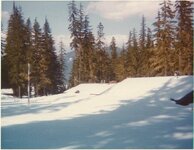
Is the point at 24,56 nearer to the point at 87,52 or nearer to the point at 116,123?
the point at 87,52

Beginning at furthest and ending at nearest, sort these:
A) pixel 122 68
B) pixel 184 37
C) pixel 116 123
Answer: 1. pixel 122 68
2. pixel 184 37
3. pixel 116 123

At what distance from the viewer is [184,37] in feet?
158

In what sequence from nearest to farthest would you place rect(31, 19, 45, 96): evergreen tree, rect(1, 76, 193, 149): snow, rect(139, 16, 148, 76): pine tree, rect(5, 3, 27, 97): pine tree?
rect(1, 76, 193, 149): snow → rect(5, 3, 27, 97): pine tree → rect(31, 19, 45, 96): evergreen tree → rect(139, 16, 148, 76): pine tree

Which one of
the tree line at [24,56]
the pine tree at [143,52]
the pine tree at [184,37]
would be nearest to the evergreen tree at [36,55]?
the tree line at [24,56]

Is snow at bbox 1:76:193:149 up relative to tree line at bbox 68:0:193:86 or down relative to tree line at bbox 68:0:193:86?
down

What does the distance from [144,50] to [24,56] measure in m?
22.7

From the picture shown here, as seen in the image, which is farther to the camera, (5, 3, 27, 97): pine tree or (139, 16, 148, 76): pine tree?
(139, 16, 148, 76): pine tree

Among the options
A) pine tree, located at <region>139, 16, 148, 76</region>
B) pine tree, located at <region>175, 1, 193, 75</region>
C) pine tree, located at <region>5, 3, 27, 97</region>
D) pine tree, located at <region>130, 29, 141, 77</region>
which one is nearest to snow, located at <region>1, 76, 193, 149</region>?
pine tree, located at <region>175, 1, 193, 75</region>

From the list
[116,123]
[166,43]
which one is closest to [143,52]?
[166,43]

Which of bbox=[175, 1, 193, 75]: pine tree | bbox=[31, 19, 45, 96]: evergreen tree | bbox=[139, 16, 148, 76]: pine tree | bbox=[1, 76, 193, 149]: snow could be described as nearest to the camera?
bbox=[1, 76, 193, 149]: snow

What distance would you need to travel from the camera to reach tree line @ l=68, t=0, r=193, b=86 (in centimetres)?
4891

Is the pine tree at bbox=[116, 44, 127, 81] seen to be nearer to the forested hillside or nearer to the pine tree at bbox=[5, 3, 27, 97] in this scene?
the forested hillside

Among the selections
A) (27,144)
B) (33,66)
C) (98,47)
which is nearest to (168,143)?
(27,144)

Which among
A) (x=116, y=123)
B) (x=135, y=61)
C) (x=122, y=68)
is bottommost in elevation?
(x=116, y=123)
